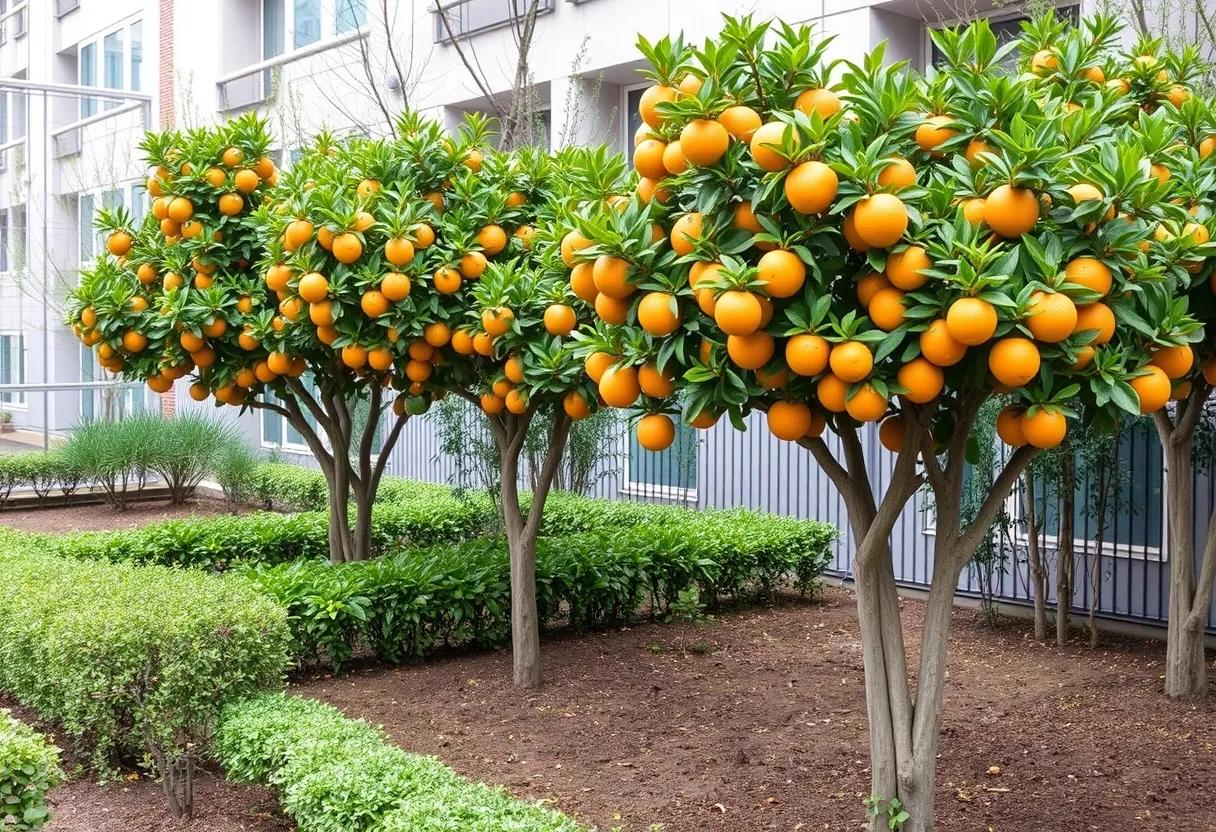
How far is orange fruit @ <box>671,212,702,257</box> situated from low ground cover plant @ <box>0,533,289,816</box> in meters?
3.20

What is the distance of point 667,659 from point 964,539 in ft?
12.7

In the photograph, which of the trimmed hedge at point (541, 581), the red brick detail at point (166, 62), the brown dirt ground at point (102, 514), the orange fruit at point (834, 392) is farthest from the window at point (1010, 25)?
the red brick detail at point (166, 62)

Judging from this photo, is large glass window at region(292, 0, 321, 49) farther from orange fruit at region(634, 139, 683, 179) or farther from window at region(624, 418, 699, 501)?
orange fruit at region(634, 139, 683, 179)

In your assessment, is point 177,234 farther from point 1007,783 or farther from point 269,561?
point 1007,783

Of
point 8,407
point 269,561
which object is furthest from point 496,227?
point 8,407

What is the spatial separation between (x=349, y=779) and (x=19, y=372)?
17466 millimetres

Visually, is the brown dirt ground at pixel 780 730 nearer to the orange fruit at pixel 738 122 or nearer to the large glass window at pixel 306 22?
the orange fruit at pixel 738 122

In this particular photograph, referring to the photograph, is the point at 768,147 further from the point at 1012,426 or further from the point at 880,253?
the point at 1012,426

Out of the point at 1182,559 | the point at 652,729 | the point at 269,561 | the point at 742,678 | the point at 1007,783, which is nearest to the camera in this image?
the point at 1007,783

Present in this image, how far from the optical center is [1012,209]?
125 inches

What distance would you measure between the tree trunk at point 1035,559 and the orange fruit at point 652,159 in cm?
515

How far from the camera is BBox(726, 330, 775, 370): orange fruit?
3.27m

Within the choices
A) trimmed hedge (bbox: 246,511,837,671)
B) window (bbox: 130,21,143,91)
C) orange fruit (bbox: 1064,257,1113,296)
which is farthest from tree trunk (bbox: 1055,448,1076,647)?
window (bbox: 130,21,143,91)

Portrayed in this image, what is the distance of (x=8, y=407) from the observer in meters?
17.1
